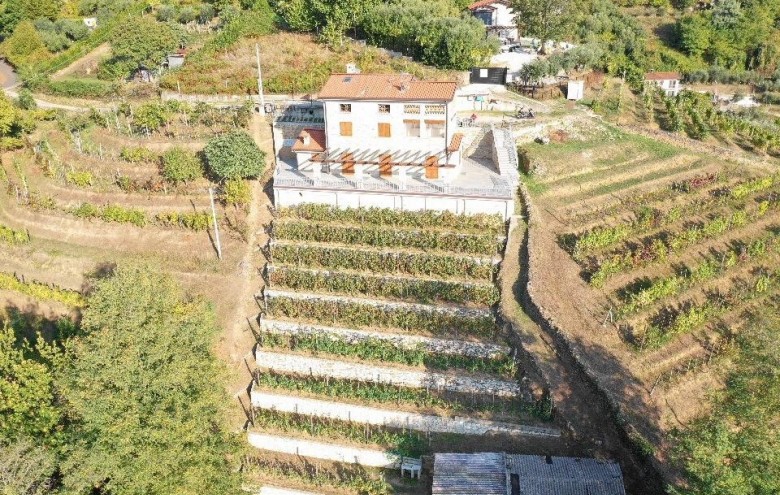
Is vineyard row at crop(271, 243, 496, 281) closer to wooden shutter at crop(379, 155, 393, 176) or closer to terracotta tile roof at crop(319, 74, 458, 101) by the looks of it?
wooden shutter at crop(379, 155, 393, 176)

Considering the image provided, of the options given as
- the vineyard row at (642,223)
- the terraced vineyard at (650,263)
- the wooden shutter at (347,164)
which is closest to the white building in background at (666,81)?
the terraced vineyard at (650,263)

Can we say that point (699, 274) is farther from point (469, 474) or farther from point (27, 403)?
point (27, 403)

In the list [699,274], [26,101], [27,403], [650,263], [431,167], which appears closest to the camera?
[27,403]

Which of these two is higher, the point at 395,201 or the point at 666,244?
the point at 395,201

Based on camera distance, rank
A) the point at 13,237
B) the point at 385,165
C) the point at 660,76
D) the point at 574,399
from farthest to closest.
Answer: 1. the point at 660,76
2. the point at 13,237
3. the point at 385,165
4. the point at 574,399

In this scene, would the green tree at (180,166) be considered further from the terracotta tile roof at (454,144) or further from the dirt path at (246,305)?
the terracotta tile roof at (454,144)

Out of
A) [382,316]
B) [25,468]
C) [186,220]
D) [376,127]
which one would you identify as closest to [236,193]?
[186,220]
